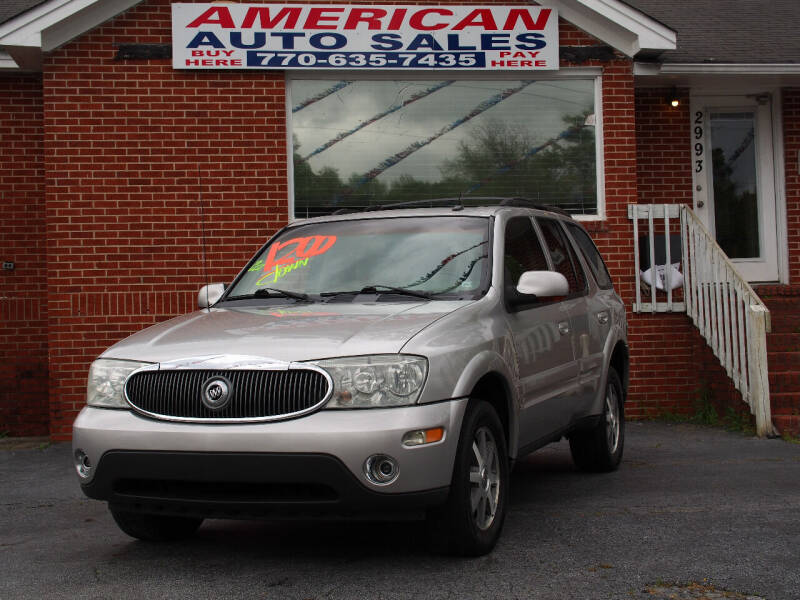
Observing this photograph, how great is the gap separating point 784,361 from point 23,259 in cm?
782

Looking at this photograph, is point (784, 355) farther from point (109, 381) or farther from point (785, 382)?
point (109, 381)

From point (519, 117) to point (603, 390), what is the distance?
454cm

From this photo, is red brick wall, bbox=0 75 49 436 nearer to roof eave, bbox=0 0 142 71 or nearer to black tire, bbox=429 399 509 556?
roof eave, bbox=0 0 142 71

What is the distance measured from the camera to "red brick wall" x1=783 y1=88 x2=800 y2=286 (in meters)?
12.2

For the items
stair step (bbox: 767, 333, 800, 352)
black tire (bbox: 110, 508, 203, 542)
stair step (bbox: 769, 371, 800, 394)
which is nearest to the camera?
black tire (bbox: 110, 508, 203, 542)

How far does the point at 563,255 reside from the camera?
675cm

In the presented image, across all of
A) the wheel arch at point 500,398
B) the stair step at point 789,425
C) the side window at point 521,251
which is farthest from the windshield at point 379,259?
the stair step at point 789,425

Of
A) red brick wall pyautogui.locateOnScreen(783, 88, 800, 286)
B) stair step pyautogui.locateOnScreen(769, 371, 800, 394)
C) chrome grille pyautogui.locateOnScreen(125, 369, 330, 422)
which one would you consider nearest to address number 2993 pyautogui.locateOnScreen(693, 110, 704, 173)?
red brick wall pyautogui.locateOnScreen(783, 88, 800, 286)

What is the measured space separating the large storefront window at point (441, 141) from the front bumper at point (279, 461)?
6138mm

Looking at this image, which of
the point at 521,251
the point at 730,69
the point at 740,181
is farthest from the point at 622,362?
the point at 740,181

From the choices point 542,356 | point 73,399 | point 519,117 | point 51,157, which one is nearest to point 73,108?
point 51,157

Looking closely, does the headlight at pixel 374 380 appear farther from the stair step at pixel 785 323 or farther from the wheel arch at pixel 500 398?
the stair step at pixel 785 323

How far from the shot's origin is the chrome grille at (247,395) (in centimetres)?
439

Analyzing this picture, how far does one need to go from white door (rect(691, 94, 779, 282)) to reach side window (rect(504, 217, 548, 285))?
6.61 m
